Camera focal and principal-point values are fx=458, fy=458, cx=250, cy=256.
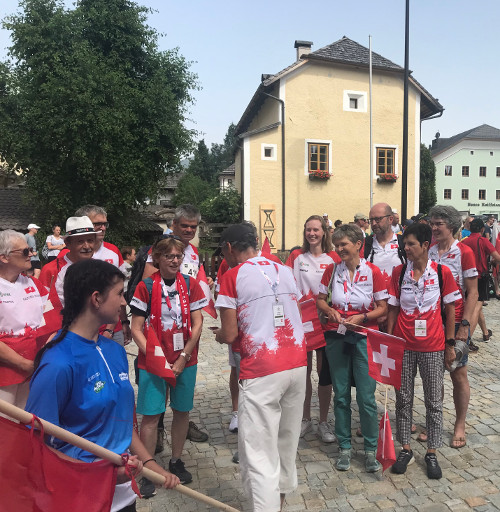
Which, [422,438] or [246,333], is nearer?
[246,333]

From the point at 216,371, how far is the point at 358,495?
357cm

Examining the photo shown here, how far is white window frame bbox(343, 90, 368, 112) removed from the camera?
25.8 metres

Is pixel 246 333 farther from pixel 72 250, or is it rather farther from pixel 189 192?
pixel 189 192

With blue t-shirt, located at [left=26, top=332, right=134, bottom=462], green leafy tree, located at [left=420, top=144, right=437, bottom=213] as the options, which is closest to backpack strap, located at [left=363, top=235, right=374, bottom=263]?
blue t-shirt, located at [left=26, top=332, right=134, bottom=462]

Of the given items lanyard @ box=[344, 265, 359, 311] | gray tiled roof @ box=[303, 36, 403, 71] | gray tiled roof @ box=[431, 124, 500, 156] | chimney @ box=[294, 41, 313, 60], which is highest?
gray tiled roof @ box=[431, 124, 500, 156]

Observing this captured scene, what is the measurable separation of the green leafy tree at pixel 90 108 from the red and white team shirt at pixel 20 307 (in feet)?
61.8

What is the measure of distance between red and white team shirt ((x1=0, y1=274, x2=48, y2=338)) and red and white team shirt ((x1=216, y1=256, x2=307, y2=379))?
1.51 m

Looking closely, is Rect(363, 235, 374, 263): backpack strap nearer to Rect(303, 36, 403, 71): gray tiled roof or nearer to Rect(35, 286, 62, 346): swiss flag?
Rect(35, 286, 62, 346): swiss flag

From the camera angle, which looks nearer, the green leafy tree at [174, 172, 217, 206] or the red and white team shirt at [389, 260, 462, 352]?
the red and white team shirt at [389, 260, 462, 352]

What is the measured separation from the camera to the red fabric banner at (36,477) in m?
1.63

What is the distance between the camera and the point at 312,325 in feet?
14.1

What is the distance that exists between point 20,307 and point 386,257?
3502mm

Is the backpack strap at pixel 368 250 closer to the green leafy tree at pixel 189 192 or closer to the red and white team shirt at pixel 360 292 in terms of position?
the red and white team shirt at pixel 360 292

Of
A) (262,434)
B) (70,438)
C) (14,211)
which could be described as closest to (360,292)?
(262,434)
